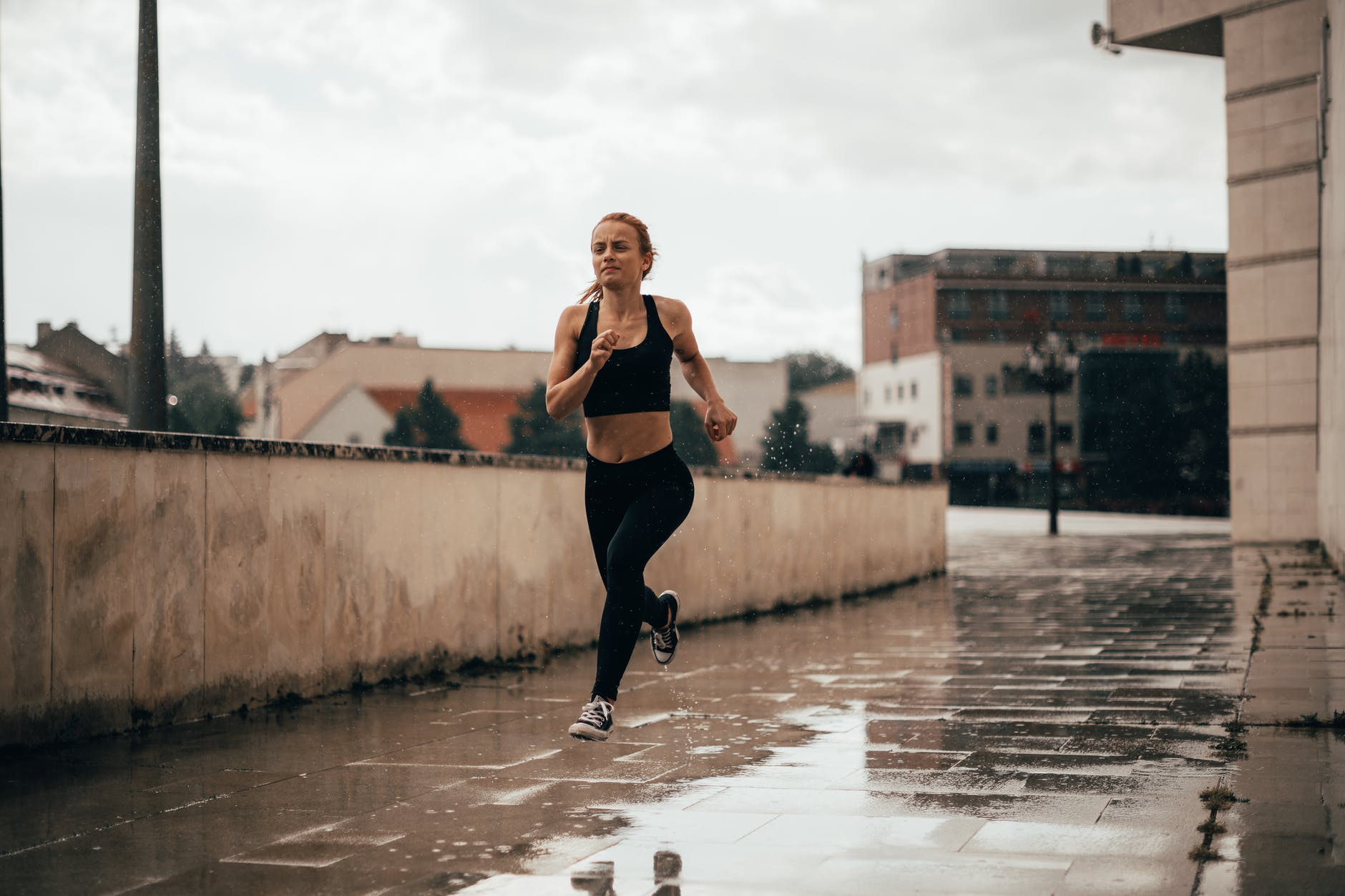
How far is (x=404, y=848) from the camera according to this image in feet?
13.3

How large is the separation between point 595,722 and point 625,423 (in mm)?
988

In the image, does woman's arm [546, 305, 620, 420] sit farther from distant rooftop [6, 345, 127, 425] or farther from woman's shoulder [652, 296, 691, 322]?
distant rooftop [6, 345, 127, 425]

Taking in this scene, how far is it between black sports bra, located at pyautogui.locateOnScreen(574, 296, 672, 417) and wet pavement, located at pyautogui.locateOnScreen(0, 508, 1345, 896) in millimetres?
1235

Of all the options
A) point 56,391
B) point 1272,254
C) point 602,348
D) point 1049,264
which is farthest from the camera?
point 1049,264

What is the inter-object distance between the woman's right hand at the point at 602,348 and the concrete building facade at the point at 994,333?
271 ft

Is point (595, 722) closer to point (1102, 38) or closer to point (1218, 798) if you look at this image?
point (1218, 798)

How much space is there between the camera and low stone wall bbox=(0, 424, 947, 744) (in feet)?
19.6

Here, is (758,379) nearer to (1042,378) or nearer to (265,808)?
(1042,378)

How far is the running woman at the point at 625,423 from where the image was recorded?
512 cm

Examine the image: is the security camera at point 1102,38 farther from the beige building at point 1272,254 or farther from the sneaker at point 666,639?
the sneaker at point 666,639

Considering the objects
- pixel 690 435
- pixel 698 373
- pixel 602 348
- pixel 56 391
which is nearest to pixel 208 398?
pixel 56 391

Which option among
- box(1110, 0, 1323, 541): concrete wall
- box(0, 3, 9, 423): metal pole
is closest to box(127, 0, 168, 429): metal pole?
box(0, 3, 9, 423): metal pole

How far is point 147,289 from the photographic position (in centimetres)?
924

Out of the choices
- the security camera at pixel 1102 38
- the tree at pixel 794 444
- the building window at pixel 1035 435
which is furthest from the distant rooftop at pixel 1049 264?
the security camera at pixel 1102 38
